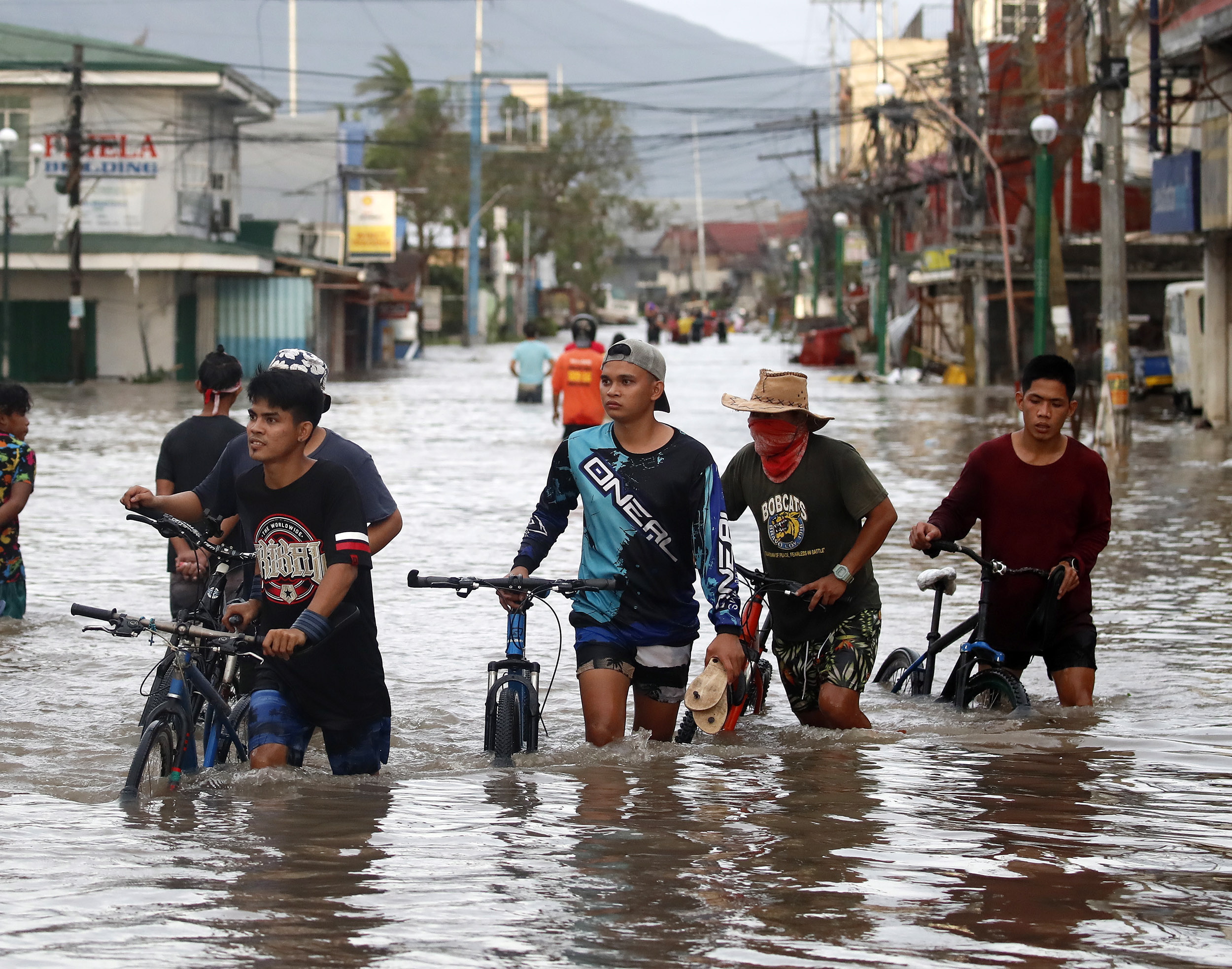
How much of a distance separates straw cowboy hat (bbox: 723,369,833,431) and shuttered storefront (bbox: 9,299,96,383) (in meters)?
38.3

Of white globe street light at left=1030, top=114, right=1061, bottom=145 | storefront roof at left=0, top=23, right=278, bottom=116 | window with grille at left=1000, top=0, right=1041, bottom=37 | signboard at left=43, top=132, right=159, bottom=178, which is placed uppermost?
A: window with grille at left=1000, top=0, right=1041, bottom=37

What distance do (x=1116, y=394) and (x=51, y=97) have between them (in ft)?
97.4

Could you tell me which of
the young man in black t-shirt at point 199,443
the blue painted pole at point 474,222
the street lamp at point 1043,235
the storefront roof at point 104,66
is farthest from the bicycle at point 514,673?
the blue painted pole at point 474,222

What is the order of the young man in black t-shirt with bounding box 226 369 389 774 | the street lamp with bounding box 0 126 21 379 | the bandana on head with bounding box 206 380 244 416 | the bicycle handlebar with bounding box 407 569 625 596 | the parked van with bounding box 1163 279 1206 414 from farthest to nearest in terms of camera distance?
the street lamp with bounding box 0 126 21 379 < the parked van with bounding box 1163 279 1206 414 < the bandana on head with bounding box 206 380 244 416 < the bicycle handlebar with bounding box 407 569 625 596 < the young man in black t-shirt with bounding box 226 369 389 774

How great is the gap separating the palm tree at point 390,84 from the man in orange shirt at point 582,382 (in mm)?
70063

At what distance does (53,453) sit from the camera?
21953mm

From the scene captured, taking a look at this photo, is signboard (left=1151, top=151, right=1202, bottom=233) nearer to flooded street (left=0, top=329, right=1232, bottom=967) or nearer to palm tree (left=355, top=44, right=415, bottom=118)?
flooded street (left=0, top=329, right=1232, bottom=967)

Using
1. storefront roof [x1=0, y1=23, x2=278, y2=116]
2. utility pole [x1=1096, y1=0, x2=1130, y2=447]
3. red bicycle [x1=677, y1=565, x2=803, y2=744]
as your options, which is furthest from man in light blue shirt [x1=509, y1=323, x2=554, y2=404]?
red bicycle [x1=677, y1=565, x2=803, y2=744]

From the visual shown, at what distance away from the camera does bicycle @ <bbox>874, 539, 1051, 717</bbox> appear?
731 centimetres

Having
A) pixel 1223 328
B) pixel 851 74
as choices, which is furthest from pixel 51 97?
pixel 851 74

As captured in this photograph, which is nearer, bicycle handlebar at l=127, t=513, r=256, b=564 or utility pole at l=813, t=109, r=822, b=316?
bicycle handlebar at l=127, t=513, r=256, b=564

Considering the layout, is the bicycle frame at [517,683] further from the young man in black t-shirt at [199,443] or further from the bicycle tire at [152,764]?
the young man in black t-shirt at [199,443]

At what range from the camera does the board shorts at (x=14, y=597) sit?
9.93 metres

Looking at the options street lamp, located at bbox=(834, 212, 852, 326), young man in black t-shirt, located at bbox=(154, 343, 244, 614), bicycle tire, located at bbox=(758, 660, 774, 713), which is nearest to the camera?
bicycle tire, located at bbox=(758, 660, 774, 713)
